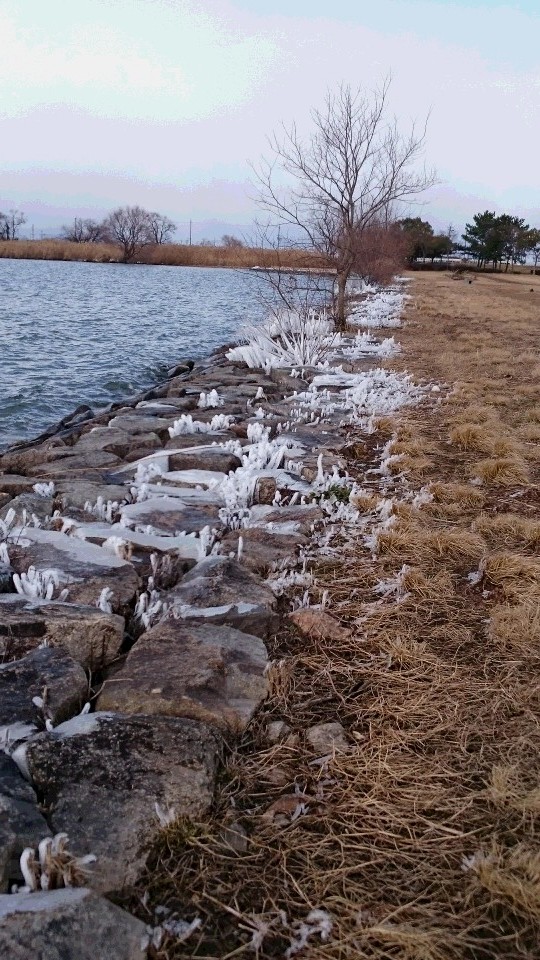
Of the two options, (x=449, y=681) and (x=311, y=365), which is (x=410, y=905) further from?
(x=311, y=365)

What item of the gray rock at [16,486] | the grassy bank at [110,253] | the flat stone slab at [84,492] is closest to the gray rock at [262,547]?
the flat stone slab at [84,492]

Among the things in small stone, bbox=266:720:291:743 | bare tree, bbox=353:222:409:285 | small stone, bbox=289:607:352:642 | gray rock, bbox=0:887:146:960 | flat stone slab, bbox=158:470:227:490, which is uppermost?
bare tree, bbox=353:222:409:285

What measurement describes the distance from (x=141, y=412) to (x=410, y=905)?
6280mm

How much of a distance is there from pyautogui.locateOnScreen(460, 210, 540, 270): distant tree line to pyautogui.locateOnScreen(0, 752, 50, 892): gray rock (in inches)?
2497

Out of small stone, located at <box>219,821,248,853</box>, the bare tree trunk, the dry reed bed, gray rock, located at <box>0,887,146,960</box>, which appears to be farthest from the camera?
the bare tree trunk

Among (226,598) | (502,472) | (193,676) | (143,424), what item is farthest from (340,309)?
(193,676)

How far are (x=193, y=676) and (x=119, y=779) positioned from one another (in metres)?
0.51

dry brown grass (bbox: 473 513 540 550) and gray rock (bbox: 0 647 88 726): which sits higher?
dry brown grass (bbox: 473 513 540 550)

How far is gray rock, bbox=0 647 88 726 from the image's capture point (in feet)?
6.79

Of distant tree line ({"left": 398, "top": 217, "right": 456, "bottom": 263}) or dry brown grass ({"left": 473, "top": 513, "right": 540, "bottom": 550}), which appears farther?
distant tree line ({"left": 398, "top": 217, "right": 456, "bottom": 263})

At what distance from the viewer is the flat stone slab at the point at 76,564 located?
286 cm

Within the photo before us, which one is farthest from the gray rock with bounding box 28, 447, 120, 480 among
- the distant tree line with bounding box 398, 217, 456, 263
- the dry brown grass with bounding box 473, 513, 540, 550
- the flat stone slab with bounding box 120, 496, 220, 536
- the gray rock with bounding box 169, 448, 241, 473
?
the distant tree line with bounding box 398, 217, 456, 263

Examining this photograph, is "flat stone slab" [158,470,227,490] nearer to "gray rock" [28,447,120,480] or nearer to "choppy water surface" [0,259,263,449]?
"gray rock" [28,447,120,480]

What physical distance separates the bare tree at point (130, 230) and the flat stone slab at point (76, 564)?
61.9 metres
